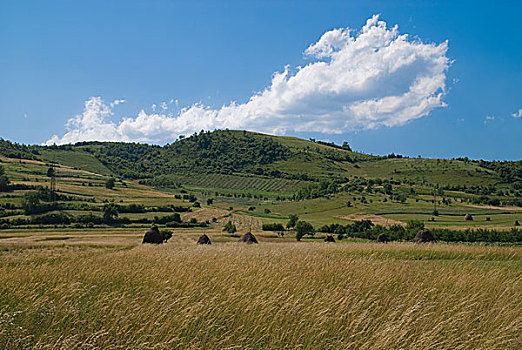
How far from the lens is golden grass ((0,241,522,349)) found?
4734 mm

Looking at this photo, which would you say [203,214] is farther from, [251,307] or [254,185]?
[251,307]

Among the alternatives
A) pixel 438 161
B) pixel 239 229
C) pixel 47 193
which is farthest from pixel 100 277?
pixel 438 161

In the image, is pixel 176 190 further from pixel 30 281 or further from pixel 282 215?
pixel 30 281

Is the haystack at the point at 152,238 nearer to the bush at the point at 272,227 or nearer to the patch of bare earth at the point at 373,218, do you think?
the bush at the point at 272,227

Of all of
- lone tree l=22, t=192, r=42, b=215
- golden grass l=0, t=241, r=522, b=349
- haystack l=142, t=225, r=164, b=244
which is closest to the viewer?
golden grass l=0, t=241, r=522, b=349

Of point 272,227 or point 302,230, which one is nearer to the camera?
point 302,230

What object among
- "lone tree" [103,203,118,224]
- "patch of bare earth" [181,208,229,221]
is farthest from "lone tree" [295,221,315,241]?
"lone tree" [103,203,118,224]

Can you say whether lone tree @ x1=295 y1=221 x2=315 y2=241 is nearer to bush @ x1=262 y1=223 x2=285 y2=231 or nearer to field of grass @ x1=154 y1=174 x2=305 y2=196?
bush @ x1=262 y1=223 x2=285 y2=231

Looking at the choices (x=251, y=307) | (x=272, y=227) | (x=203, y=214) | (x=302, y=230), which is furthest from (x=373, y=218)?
(x=251, y=307)

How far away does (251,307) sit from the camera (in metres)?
5.49

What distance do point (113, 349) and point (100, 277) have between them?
10.1ft

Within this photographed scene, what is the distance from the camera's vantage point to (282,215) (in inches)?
4562

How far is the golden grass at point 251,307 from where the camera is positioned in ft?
15.5

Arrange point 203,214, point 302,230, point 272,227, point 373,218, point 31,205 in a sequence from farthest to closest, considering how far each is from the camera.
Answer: point 203,214 < point 373,218 < point 31,205 < point 272,227 < point 302,230
